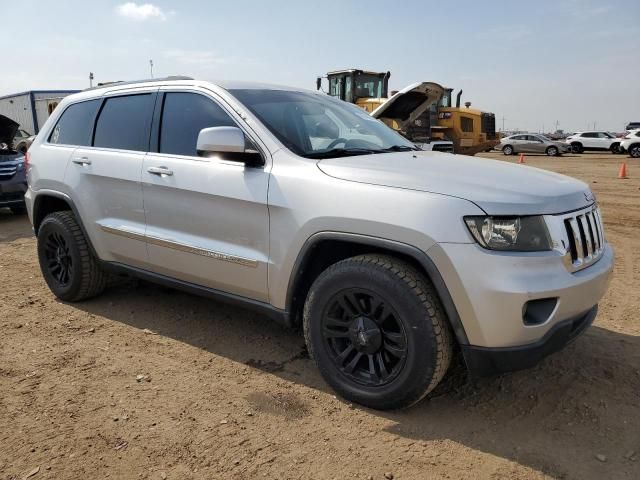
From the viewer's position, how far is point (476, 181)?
2756 millimetres

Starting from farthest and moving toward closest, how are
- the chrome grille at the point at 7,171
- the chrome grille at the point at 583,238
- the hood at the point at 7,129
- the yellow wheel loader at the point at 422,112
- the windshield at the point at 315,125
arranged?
the hood at the point at 7,129 → the yellow wheel loader at the point at 422,112 → the chrome grille at the point at 7,171 → the windshield at the point at 315,125 → the chrome grille at the point at 583,238

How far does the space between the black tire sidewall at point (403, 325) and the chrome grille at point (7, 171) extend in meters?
8.63

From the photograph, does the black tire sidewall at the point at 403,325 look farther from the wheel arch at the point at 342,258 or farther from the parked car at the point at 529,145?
the parked car at the point at 529,145

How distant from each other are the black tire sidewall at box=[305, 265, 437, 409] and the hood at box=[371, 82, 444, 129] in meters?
6.96

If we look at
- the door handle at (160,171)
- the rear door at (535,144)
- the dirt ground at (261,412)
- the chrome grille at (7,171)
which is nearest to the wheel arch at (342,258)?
the dirt ground at (261,412)

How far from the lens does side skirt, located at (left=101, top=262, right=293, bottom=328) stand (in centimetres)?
325

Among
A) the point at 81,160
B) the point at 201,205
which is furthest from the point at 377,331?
the point at 81,160

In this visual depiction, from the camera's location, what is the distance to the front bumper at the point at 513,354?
8.34ft

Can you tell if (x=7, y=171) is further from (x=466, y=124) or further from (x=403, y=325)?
(x=466, y=124)

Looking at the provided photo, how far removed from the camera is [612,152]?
33.8 m

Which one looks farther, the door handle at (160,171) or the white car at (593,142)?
the white car at (593,142)

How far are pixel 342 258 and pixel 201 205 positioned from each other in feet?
3.27

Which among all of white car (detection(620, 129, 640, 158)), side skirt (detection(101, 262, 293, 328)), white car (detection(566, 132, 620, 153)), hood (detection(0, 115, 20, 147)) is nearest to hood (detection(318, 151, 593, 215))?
side skirt (detection(101, 262, 293, 328))

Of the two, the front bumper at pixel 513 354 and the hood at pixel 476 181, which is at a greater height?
the hood at pixel 476 181
